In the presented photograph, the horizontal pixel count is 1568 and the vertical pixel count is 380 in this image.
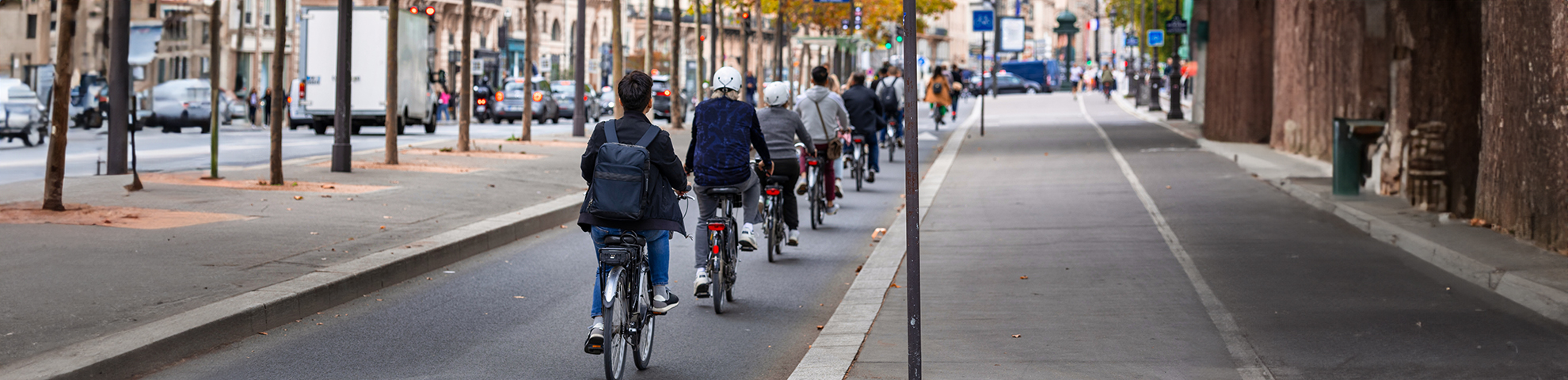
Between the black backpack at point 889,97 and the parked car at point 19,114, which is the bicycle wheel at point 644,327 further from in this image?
the parked car at point 19,114

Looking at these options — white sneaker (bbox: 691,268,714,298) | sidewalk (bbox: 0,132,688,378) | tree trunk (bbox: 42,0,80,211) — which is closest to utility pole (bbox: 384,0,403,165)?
sidewalk (bbox: 0,132,688,378)

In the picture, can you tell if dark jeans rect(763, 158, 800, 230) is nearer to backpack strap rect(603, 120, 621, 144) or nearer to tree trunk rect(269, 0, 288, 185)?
backpack strap rect(603, 120, 621, 144)

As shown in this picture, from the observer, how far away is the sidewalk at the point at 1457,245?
31.3 ft

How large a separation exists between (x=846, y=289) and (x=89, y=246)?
456cm

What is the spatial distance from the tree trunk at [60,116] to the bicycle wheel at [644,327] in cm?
694

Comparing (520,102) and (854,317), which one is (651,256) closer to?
(854,317)

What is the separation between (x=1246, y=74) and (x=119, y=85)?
62.2ft

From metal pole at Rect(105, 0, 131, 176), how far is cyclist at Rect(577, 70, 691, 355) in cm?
1103

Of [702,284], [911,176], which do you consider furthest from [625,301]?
[702,284]

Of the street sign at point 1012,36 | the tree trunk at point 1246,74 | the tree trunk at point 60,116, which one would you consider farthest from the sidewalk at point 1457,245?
the street sign at point 1012,36

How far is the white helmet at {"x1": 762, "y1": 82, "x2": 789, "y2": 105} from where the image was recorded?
36.2 ft

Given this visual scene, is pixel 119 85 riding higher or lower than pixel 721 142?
higher

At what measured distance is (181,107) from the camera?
119 ft

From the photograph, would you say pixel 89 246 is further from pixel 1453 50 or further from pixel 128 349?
pixel 1453 50
